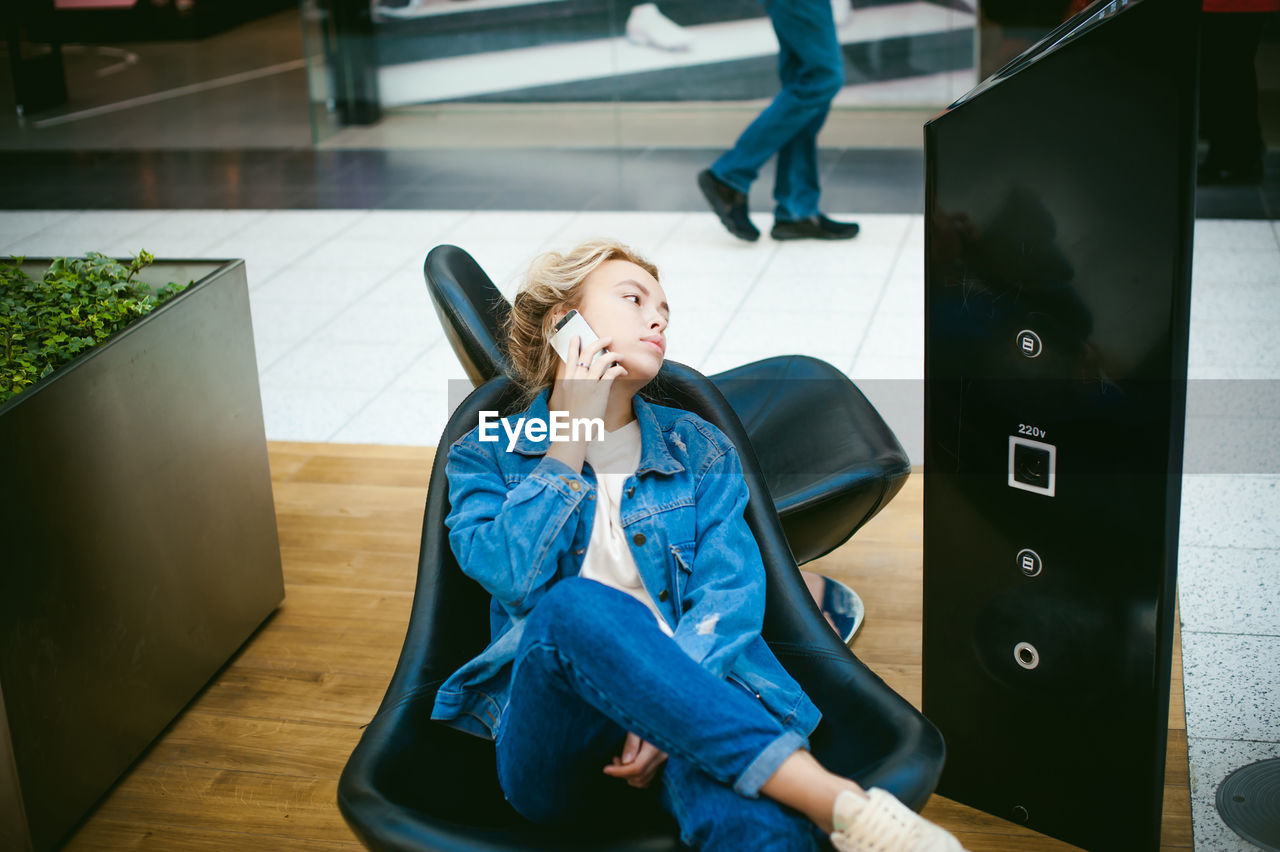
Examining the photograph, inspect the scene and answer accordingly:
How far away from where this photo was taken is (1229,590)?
9.11 ft

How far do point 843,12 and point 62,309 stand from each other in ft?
17.7

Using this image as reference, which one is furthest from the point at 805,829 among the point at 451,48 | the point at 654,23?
the point at 451,48

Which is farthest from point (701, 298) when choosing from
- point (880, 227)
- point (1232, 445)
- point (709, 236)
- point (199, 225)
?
point (199, 225)

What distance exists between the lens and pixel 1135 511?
5.72ft

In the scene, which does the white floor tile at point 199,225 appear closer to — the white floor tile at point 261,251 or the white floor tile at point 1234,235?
the white floor tile at point 261,251

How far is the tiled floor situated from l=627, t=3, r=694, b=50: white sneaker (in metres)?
1.55

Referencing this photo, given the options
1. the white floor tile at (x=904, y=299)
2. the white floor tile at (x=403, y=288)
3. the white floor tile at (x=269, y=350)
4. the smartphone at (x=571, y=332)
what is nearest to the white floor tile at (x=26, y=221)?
the white floor tile at (x=403, y=288)

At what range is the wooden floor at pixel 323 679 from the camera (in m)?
2.16

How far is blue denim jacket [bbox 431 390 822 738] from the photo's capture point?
174 centimetres

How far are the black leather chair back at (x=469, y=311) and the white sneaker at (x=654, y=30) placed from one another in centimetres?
473

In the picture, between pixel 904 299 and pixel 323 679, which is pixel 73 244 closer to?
pixel 904 299

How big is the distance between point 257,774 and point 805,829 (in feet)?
4.10

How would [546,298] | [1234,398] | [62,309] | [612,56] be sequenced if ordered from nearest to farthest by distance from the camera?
[546,298] < [62,309] < [1234,398] < [612,56]

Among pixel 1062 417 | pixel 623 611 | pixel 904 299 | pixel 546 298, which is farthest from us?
pixel 904 299
